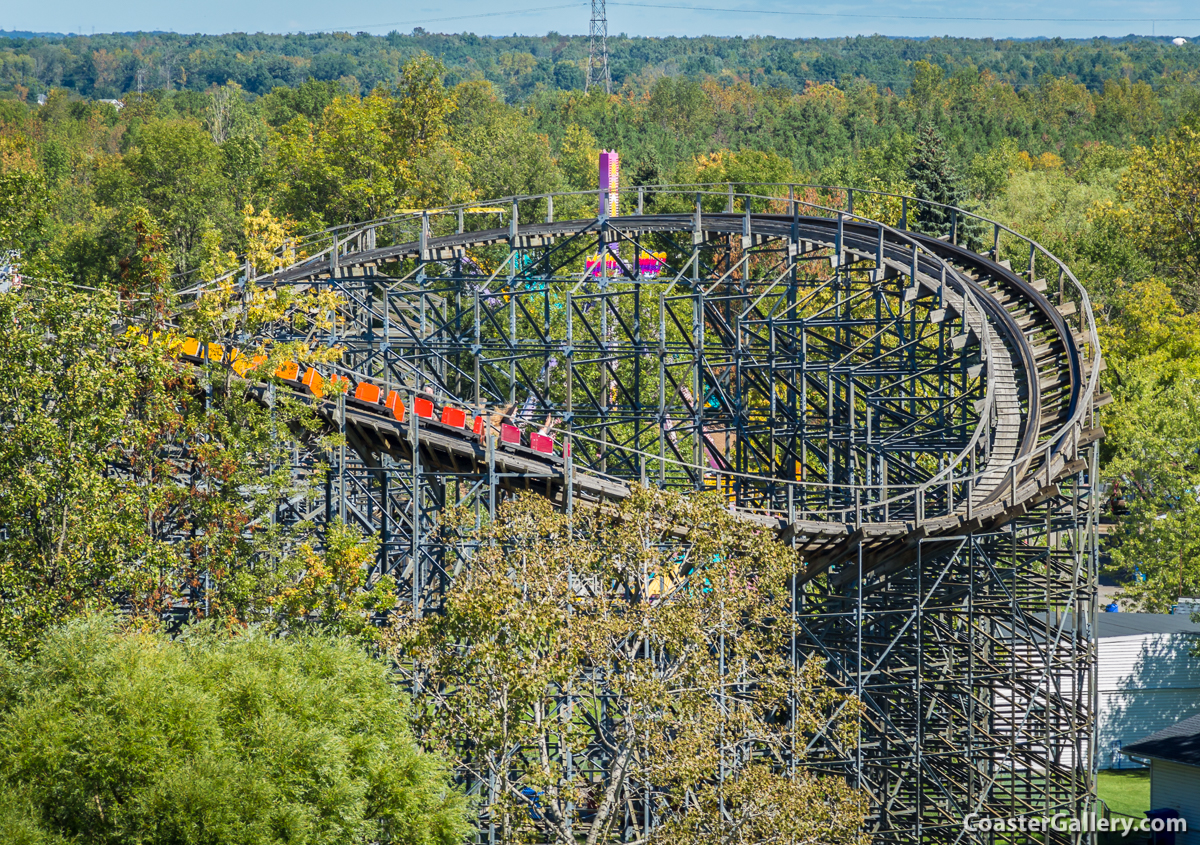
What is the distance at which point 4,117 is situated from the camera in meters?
122

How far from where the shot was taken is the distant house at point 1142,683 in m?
32.8

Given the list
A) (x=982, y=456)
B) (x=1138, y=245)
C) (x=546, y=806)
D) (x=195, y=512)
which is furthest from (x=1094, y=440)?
(x=1138, y=245)

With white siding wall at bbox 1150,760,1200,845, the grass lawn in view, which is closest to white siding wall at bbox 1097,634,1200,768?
the grass lawn

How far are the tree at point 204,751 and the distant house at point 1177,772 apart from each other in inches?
614

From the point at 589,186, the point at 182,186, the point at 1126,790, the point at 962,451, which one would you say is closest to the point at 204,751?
the point at 962,451

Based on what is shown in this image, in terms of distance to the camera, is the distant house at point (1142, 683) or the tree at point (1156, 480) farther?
the tree at point (1156, 480)

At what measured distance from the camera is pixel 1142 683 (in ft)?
108

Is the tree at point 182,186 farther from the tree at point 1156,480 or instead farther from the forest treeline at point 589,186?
the tree at point 1156,480

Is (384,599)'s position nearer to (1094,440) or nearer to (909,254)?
(1094,440)

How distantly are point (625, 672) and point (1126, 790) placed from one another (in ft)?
59.7

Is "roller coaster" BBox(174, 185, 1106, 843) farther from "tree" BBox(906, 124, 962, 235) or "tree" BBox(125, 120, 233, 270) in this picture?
"tree" BBox(125, 120, 233, 270)

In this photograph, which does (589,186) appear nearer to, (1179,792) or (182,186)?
(182,186)

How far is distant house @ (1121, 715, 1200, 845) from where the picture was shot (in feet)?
88.5

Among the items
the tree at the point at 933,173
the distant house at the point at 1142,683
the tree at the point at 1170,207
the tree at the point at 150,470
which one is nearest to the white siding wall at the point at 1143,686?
the distant house at the point at 1142,683
